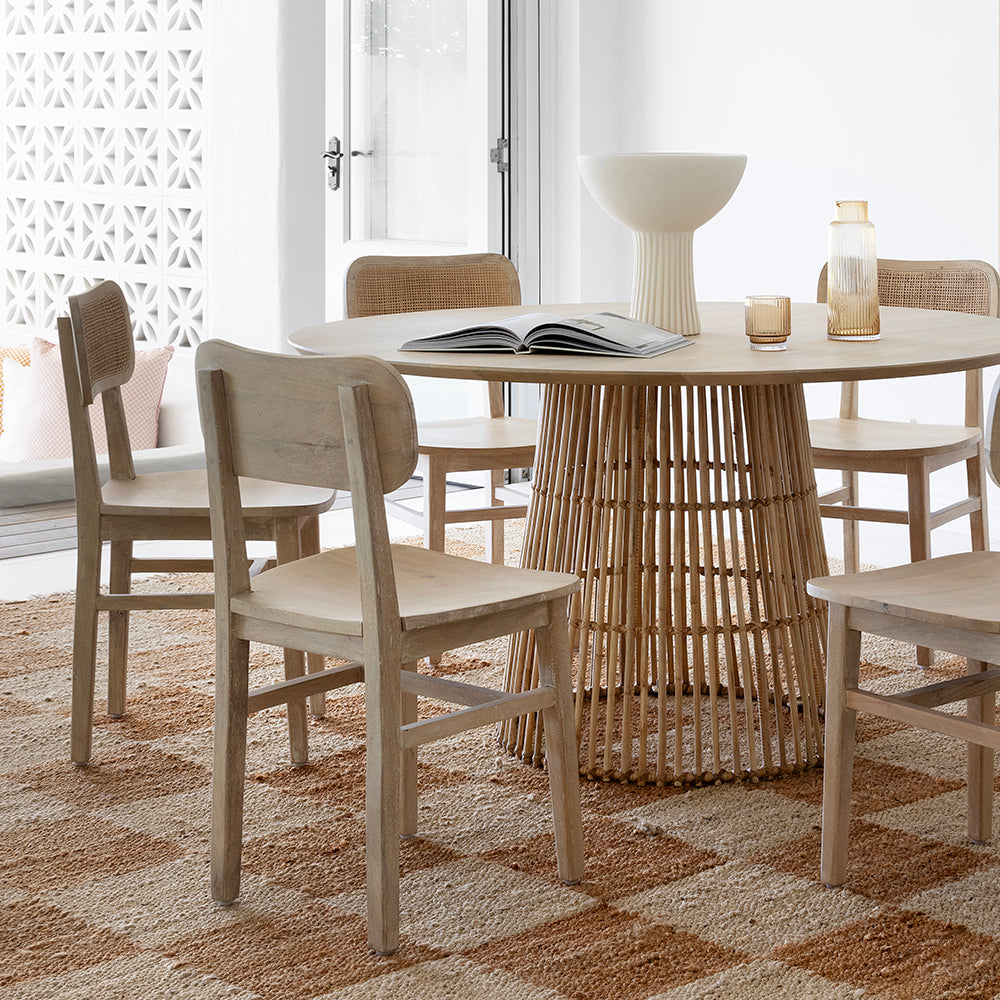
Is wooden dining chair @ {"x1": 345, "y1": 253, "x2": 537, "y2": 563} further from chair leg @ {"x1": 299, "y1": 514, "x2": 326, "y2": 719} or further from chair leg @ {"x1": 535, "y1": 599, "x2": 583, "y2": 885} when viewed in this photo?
chair leg @ {"x1": 535, "y1": 599, "x2": 583, "y2": 885}

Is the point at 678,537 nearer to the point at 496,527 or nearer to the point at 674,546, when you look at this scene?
the point at 674,546

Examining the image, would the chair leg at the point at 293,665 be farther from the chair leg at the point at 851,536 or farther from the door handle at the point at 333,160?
the door handle at the point at 333,160

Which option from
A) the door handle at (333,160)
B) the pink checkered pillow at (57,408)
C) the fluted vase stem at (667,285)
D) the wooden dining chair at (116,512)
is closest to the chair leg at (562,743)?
the wooden dining chair at (116,512)

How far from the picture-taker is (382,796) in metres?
1.85

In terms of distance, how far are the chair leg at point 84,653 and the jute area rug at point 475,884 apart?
0.17 ft

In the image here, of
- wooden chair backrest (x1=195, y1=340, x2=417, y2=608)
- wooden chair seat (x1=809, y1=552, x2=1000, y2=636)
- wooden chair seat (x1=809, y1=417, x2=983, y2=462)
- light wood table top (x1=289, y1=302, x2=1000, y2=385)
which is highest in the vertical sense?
light wood table top (x1=289, y1=302, x2=1000, y2=385)

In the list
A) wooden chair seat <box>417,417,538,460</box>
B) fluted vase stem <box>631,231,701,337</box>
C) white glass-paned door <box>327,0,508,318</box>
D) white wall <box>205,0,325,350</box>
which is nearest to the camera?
fluted vase stem <box>631,231,701,337</box>

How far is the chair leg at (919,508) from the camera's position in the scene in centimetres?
299

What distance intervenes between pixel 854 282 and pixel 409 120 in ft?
12.1

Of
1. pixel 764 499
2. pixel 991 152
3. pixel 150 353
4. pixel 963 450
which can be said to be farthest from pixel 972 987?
pixel 150 353

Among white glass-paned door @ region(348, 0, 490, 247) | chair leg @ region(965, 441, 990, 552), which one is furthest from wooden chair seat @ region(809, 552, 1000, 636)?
white glass-paned door @ region(348, 0, 490, 247)

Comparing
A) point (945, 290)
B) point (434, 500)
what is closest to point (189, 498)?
point (434, 500)

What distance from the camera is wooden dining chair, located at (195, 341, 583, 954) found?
1806 millimetres

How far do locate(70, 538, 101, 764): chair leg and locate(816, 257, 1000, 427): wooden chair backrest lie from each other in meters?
1.72
